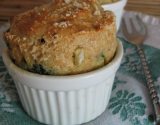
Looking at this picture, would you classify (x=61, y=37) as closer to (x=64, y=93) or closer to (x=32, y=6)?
(x=64, y=93)

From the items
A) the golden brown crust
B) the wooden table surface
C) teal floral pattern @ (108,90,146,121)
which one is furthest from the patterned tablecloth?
the wooden table surface

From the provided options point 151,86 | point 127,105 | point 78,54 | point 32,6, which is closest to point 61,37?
point 78,54

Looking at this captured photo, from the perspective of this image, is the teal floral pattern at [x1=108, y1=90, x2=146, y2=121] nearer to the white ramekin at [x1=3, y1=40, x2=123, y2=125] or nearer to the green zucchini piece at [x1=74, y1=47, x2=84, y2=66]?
the white ramekin at [x1=3, y1=40, x2=123, y2=125]

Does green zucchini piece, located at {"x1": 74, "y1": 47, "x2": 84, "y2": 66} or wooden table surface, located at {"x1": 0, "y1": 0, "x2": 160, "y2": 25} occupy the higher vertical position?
green zucchini piece, located at {"x1": 74, "y1": 47, "x2": 84, "y2": 66}

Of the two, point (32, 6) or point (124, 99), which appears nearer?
point (124, 99)

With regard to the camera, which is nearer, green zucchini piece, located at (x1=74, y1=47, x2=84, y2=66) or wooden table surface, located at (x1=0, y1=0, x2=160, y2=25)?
green zucchini piece, located at (x1=74, y1=47, x2=84, y2=66)
